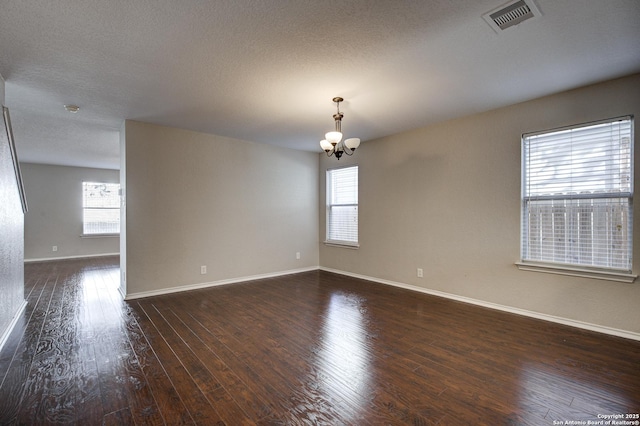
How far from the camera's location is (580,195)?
10.1 ft

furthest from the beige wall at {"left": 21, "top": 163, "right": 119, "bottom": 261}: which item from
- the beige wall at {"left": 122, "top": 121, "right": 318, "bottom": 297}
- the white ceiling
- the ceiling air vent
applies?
the ceiling air vent

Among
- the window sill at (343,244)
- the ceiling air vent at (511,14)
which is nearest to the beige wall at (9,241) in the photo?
the ceiling air vent at (511,14)

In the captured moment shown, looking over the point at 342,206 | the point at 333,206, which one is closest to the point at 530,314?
the point at 342,206

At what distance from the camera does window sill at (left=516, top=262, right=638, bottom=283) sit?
2820 mm

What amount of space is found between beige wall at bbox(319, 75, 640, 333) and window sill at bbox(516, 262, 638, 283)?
0.06 meters

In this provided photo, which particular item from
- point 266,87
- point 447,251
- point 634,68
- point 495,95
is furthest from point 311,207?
point 634,68

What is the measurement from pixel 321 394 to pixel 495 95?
3485 millimetres

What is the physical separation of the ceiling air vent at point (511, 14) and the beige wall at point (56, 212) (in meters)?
9.77

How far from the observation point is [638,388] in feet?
6.57

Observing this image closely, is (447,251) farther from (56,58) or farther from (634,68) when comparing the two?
(56,58)

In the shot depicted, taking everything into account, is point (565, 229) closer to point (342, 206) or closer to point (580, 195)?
point (580, 195)

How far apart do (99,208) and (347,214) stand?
7352mm

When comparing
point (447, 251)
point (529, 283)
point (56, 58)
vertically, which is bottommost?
point (529, 283)

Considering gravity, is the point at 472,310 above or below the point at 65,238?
below
